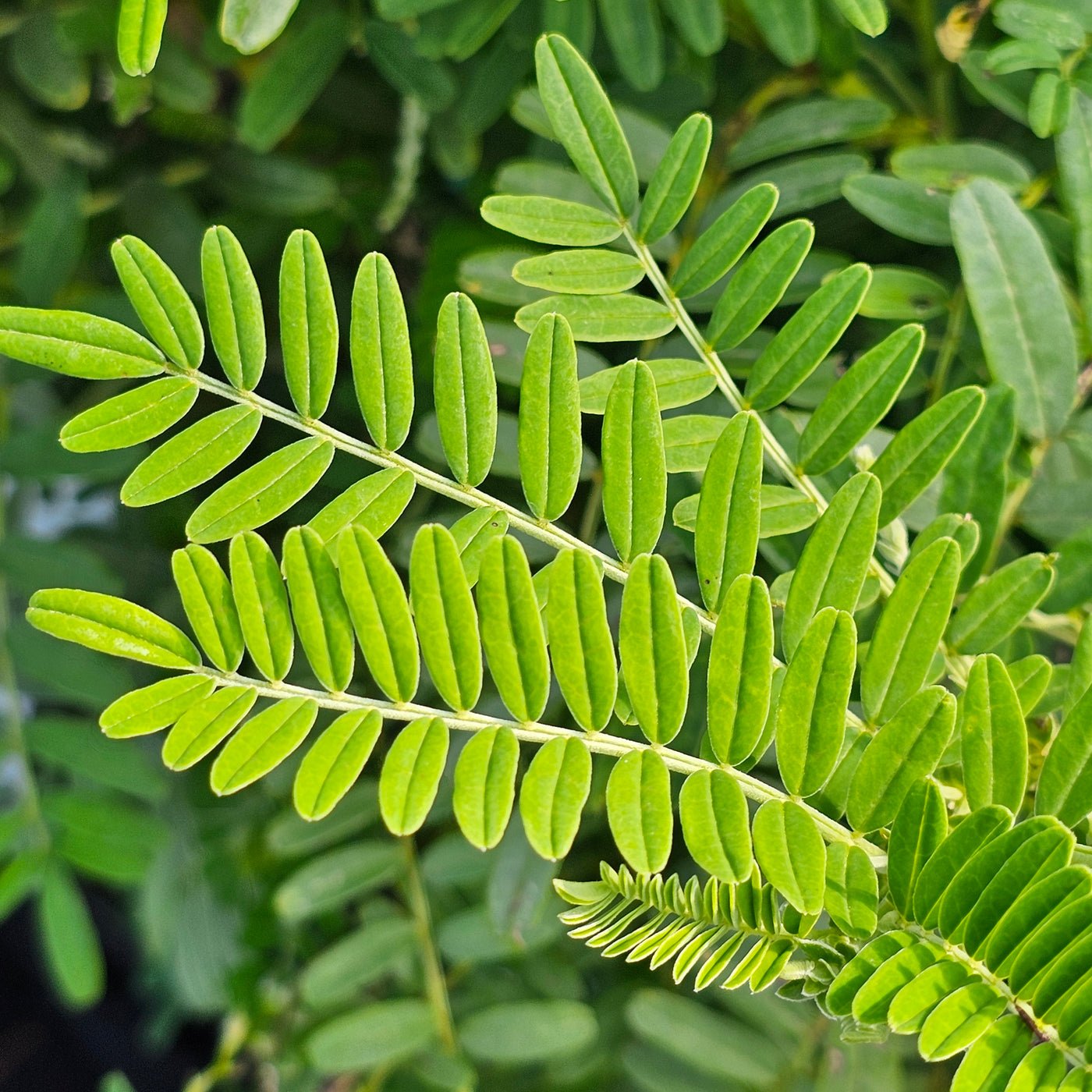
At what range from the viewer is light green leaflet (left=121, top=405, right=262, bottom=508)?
36cm

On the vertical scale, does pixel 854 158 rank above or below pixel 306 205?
above

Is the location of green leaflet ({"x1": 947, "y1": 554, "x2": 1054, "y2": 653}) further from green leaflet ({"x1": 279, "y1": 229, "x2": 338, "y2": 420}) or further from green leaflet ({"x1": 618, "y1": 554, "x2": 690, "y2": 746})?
green leaflet ({"x1": 279, "y1": 229, "x2": 338, "y2": 420})

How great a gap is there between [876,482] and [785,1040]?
52cm

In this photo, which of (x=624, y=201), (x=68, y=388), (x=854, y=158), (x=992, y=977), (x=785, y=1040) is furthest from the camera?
(x=68, y=388)

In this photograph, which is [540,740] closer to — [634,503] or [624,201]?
[634,503]

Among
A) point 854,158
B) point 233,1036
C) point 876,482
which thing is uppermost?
point 854,158

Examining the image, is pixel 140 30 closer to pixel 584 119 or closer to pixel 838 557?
pixel 584 119

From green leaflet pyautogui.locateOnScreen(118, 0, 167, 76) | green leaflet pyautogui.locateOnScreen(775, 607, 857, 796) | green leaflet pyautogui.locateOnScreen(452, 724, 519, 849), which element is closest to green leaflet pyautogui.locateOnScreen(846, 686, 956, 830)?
green leaflet pyautogui.locateOnScreen(775, 607, 857, 796)

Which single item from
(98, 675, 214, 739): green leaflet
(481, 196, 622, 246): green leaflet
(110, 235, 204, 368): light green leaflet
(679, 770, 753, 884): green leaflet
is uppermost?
(481, 196, 622, 246): green leaflet

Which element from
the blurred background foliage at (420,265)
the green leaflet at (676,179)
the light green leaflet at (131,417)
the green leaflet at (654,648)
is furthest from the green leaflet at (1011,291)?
the light green leaflet at (131,417)

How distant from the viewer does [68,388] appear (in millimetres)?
1029

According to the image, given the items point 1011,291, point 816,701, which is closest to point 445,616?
point 816,701

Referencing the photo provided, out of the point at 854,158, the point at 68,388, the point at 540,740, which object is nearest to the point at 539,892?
the point at 540,740

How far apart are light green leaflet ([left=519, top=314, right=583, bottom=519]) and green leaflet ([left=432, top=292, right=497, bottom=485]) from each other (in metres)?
0.01
